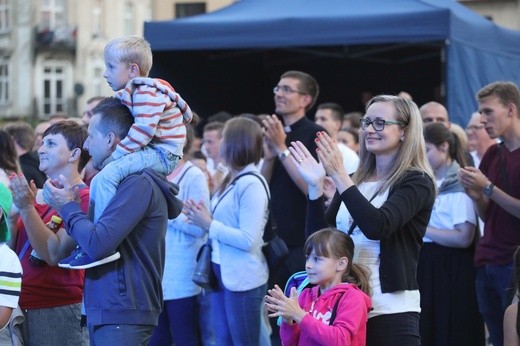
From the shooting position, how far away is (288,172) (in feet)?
22.9

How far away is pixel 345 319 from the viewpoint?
14.8 ft

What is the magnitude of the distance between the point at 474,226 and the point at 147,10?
129 ft

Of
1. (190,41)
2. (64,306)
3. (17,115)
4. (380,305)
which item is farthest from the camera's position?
(17,115)

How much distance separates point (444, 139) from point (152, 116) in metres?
3.16

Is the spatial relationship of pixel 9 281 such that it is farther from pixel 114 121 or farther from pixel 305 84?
pixel 305 84

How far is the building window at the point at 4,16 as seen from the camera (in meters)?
43.6

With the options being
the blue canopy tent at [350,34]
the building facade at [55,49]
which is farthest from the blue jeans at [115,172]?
the building facade at [55,49]

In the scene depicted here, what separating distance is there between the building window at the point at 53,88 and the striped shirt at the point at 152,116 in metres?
39.7

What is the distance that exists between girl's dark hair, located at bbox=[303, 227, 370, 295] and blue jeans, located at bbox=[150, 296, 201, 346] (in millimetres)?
2350

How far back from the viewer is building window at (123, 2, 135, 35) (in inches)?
1762

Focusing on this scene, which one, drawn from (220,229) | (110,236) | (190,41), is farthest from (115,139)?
(190,41)

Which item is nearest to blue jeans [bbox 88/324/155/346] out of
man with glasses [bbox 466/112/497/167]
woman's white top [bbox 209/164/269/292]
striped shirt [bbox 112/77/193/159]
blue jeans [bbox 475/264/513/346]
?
striped shirt [bbox 112/77/193/159]

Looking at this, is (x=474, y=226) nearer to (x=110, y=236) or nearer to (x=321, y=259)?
(x=321, y=259)

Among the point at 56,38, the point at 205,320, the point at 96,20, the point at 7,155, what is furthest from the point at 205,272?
the point at 96,20
